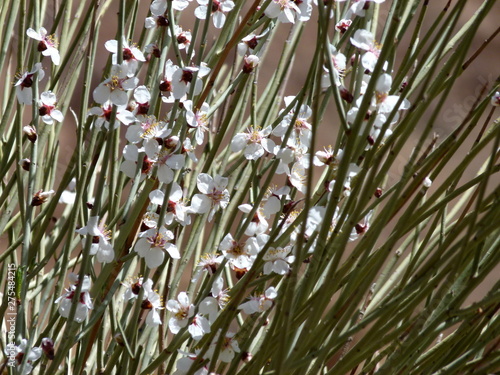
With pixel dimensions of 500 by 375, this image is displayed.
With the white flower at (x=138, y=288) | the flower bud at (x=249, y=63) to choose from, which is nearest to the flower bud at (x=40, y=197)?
the white flower at (x=138, y=288)

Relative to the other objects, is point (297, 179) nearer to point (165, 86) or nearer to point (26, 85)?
point (165, 86)

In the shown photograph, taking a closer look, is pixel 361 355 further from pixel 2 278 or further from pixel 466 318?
pixel 2 278

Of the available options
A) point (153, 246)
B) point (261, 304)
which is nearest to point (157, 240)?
point (153, 246)

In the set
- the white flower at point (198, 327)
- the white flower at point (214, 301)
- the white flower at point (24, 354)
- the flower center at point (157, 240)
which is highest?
the flower center at point (157, 240)

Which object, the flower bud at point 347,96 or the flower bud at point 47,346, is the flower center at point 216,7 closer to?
the flower bud at point 347,96

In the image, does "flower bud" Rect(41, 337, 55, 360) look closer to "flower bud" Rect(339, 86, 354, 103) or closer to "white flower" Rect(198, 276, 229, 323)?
"white flower" Rect(198, 276, 229, 323)

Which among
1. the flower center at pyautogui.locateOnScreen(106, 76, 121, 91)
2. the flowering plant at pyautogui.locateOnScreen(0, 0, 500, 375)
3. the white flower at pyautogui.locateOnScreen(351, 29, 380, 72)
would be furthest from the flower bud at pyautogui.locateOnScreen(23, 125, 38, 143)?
the white flower at pyautogui.locateOnScreen(351, 29, 380, 72)
